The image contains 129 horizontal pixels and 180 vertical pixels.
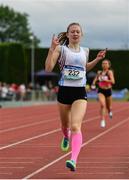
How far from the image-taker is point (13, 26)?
130 m

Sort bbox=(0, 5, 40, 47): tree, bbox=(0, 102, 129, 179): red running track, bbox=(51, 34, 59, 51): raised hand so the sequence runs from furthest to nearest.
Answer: bbox=(0, 5, 40, 47): tree → bbox=(0, 102, 129, 179): red running track → bbox=(51, 34, 59, 51): raised hand

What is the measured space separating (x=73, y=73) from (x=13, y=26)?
12115 centimetres

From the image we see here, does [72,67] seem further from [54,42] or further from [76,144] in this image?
[76,144]

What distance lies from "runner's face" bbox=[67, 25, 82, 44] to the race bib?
1.32 ft

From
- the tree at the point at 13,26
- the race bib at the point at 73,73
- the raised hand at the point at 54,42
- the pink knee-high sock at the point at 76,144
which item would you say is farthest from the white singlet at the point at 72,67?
the tree at the point at 13,26

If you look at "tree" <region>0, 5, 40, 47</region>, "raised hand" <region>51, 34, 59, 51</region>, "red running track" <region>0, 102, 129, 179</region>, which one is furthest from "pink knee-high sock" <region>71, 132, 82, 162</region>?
"tree" <region>0, 5, 40, 47</region>

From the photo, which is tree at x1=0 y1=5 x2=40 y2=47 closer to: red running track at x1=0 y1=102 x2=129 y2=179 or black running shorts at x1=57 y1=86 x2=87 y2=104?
red running track at x1=0 y1=102 x2=129 y2=179

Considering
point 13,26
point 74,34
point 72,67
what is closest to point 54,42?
point 74,34

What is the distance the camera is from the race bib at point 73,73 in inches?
378

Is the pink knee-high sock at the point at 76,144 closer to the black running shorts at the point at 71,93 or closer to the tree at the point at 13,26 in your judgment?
the black running shorts at the point at 71,93

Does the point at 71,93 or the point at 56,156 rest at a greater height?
the point at 71,93

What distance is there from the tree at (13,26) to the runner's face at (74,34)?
11774 cm

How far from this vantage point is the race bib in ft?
31.5

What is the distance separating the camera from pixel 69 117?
10141mm
